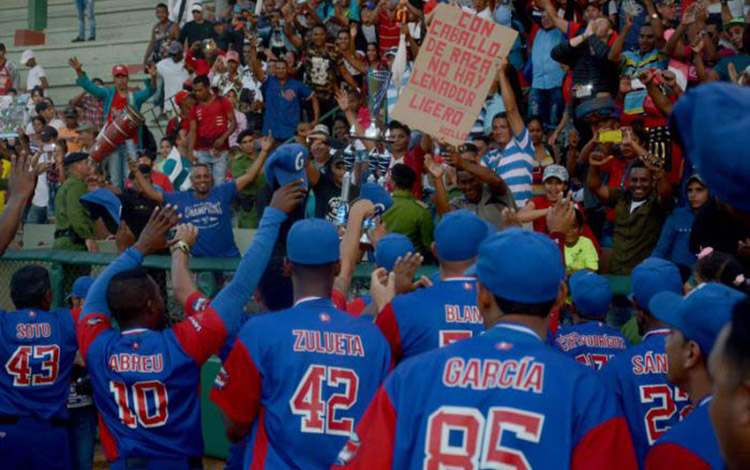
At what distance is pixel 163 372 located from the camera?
15.1ft

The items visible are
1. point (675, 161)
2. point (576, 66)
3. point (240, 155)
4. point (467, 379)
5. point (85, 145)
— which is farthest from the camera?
point (85, 145)

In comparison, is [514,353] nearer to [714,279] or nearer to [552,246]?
[552,246]

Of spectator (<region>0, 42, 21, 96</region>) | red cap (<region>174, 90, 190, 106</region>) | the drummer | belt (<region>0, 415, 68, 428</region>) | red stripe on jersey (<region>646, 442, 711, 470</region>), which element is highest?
red stripe on jersey (<region>646, 442, 711, 470</region>)

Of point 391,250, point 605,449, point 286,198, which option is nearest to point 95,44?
point 391,250

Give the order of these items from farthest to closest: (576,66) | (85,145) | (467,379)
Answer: (85,145)
(576,66)
(467,379)

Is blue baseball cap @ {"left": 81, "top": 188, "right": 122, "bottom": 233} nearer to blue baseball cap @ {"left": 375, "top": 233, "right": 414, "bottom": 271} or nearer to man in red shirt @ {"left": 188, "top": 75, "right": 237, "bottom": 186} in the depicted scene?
man in red shirt @ {"left": 188, "top": 75, "right": 237, "bottom": 186}

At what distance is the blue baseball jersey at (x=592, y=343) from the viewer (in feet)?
18.0

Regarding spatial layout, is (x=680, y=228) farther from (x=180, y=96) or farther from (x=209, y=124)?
(x=180, y=96)

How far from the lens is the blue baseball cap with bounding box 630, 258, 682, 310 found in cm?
465

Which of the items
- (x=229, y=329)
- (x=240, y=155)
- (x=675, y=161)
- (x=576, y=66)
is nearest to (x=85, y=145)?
(x=240, y=155)

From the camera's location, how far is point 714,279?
5066 millimetres

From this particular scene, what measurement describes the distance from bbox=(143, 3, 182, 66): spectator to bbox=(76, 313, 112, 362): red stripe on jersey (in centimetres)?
1437

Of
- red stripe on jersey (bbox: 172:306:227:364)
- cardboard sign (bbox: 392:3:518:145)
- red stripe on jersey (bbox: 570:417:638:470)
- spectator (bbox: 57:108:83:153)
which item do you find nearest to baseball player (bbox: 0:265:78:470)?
red stripe on jersey (bbox: 172:306:227:364)

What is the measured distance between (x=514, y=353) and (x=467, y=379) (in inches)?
6.2
